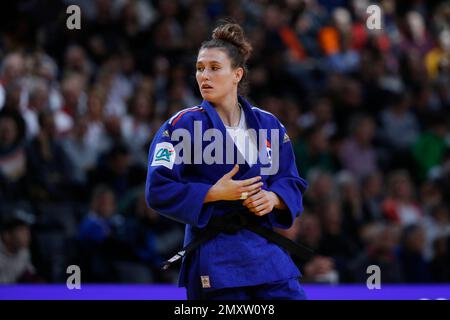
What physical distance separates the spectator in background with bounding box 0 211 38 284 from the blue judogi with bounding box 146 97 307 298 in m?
2.99

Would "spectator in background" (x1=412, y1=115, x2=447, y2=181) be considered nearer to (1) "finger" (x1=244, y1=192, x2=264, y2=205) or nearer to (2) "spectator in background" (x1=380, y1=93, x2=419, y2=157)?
(2) "spectator in background" (x1=380, y1=93, x2=419, y2=157)

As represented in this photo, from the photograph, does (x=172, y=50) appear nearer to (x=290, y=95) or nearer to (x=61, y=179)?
(x=290, y=95)

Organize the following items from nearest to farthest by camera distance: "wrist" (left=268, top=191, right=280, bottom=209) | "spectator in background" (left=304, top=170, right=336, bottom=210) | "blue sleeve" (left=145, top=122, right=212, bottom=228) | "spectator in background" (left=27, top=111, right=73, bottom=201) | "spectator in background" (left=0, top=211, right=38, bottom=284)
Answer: "blue sleeve" (left=145, top=122, right=212, bottom=228)
"wrist" (left=268, top=191, right=280, bottom=209)
"spectator in background" (left=0, top=211, right=38, bottom=284)
"spectator in background" (left=27, top=111, right=73, bottom=201)
"spectator in background" (left=304, top=170, right=336, bottom=210)

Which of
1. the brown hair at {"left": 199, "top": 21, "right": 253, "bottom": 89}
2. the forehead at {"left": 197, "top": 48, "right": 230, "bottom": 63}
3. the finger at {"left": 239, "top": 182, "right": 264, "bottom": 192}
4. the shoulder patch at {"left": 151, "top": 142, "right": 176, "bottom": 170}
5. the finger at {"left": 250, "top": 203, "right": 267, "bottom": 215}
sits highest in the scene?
the brown hair at {"left": 199, "top": 21, "right": 253, "bottom": 89}

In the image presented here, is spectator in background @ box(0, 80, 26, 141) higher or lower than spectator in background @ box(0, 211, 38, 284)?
higher

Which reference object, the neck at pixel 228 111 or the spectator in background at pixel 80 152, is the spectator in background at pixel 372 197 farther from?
the neck at pixel 228 111

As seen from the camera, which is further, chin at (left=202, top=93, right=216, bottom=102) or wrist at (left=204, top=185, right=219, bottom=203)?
chin at (left=202, top=93, right=216, bottom=102)

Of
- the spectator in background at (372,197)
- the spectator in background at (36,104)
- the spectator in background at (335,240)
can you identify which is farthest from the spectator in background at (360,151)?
the spectator in background at (36,104)

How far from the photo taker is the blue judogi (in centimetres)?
337

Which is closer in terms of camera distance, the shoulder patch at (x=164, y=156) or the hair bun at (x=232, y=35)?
the shoulder patch at (x=164, y=156)

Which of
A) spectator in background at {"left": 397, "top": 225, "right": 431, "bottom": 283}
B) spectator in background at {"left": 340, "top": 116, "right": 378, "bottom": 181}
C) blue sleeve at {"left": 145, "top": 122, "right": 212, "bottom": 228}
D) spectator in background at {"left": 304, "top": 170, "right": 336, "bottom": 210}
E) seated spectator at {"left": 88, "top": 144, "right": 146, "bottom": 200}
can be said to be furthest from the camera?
spectator in background at {"left": 340, "top": 116, "right": 378, "bottom": 181}

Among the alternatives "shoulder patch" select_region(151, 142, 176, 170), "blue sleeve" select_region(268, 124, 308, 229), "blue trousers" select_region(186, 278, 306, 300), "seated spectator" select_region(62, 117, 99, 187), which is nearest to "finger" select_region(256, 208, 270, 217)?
"blue sleeve" select_region(268, 124, 308, 229)

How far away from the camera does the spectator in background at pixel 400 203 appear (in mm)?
7969
